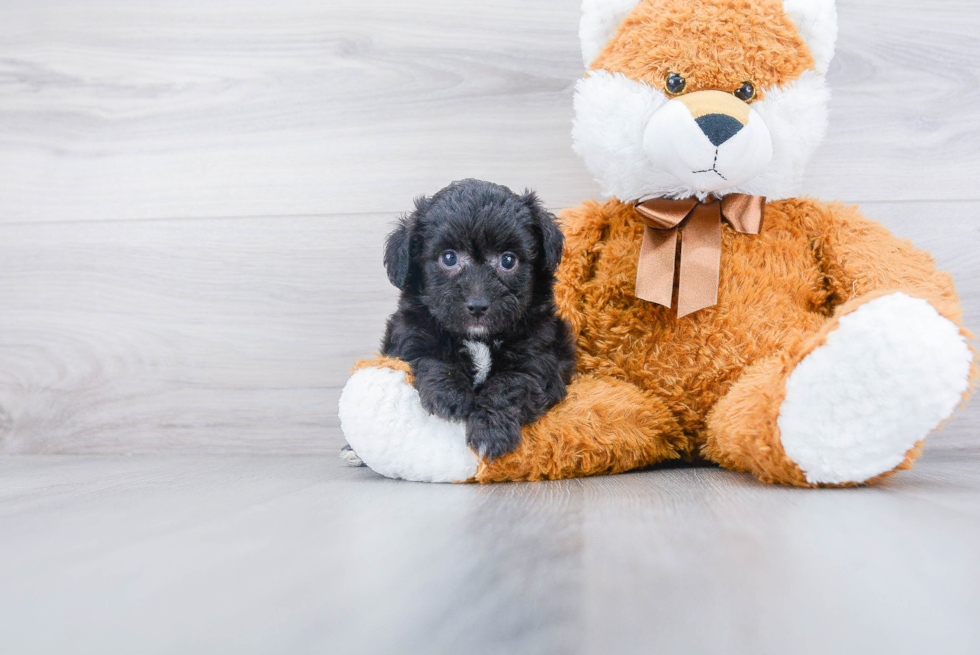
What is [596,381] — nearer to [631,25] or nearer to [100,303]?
[631,25]

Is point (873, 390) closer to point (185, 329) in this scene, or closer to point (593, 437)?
point (593, 437)

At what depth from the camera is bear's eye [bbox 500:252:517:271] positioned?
0.97m

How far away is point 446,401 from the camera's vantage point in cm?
94

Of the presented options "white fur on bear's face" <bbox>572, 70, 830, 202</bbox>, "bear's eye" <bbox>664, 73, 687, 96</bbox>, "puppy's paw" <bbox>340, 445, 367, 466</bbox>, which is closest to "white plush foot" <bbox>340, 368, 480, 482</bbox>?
"puppy's paw" <bbox>340, 445, 367, 466</bbox>

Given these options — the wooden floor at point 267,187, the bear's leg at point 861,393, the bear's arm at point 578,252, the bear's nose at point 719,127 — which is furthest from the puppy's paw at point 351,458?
the bear's nose at point 719,127

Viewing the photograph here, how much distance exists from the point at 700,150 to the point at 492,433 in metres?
0.51

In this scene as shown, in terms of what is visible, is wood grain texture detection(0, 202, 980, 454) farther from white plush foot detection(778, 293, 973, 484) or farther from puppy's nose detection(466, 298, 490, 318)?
white plush foot detection(778, 293, 973, 484)

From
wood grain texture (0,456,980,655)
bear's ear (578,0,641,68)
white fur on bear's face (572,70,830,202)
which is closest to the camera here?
wood grain texture (0,456,980,655)

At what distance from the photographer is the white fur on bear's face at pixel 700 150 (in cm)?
100

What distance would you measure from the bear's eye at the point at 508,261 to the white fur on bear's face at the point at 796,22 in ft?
1.45

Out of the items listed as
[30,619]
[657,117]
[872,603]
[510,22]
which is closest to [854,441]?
[872,603]

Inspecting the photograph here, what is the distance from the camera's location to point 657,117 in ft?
3.41

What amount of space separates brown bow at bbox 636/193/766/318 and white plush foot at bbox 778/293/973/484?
0.82 ft

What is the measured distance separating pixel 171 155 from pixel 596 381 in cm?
109
